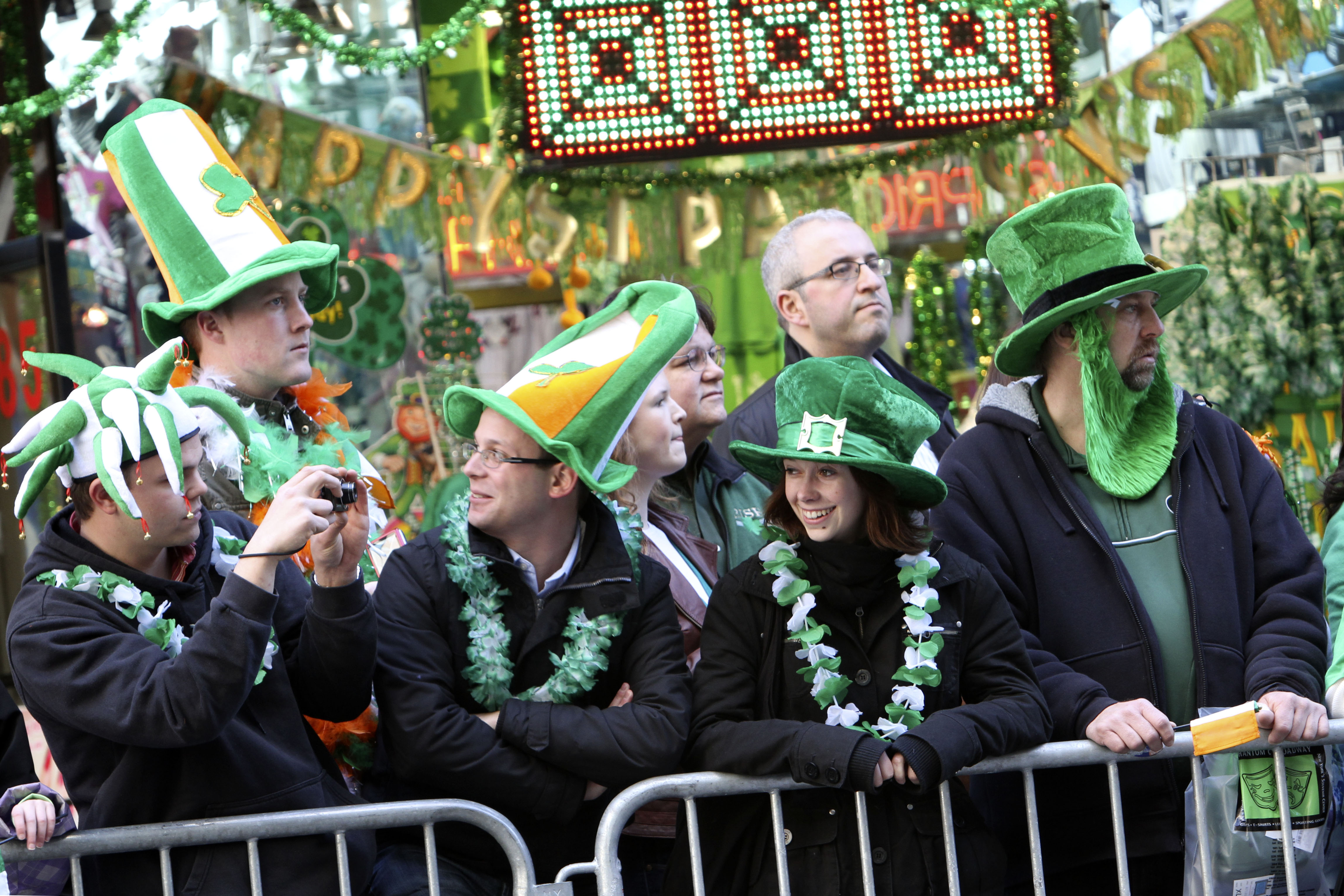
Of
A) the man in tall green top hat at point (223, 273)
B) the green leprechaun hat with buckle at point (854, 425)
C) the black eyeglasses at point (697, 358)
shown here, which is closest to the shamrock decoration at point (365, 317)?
the man in tall green top hat at point (223, 273)

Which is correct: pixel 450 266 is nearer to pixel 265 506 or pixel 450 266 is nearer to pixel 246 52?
pixel 246 52

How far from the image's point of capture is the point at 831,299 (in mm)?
4332

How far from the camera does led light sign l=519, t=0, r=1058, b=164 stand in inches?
240

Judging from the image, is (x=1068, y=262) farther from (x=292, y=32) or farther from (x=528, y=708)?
(x=292, y=32)

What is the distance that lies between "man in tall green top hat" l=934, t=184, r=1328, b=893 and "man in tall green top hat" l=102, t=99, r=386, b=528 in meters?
1.43

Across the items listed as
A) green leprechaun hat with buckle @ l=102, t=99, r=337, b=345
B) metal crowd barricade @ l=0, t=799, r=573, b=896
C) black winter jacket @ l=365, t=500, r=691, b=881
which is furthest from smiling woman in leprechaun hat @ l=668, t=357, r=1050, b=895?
green leprechaun hat with buckle @ l=102, t=99, r=337, b=345

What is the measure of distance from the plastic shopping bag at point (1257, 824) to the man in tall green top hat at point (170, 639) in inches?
64.5

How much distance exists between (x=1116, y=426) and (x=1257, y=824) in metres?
0.87

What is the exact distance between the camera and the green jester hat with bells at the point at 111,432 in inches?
100

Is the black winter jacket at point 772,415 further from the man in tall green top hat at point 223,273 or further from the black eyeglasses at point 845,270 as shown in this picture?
the man in tall green top hat at point 223,273

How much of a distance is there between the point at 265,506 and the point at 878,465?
4.66ft

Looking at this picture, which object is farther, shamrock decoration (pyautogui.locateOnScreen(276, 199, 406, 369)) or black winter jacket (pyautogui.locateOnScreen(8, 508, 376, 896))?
shamrock decoration (pyautogui.locateOnScreen(276, 199, 406, 369))

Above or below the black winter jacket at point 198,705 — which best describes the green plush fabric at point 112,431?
above

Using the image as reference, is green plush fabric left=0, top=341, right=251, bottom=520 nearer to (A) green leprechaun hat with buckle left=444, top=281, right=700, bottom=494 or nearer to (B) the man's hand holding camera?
(B) the man's hand holding camera
